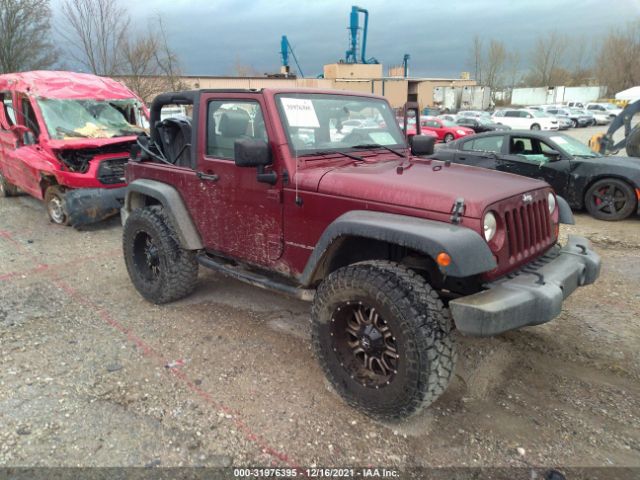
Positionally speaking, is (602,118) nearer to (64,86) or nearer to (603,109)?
(603,109)

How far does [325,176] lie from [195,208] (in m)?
1.42

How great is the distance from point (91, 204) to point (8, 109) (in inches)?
130

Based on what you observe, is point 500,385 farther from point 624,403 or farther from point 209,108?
point 209,108

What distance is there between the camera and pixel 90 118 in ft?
25.7

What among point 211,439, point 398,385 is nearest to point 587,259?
point 398,385

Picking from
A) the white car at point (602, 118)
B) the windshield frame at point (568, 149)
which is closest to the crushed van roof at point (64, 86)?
the windshield frame at point (568, 149)

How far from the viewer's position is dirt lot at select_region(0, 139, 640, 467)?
2566mm

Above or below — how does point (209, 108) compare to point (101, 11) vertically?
below

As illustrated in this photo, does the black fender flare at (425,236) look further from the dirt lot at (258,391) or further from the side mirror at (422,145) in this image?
the side mirror at (422,145)

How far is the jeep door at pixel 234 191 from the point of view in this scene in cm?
333

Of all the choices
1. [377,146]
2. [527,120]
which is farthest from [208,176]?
[527,120]

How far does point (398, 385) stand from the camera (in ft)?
8.51

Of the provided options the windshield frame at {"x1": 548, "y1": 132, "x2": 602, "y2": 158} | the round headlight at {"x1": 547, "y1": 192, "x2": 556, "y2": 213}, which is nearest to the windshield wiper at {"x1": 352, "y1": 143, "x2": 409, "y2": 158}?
the round headlight at {"x1": 547, "y1": 192, "x2": 556, "y2": 213}

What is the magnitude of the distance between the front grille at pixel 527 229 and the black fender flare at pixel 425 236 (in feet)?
1.18
